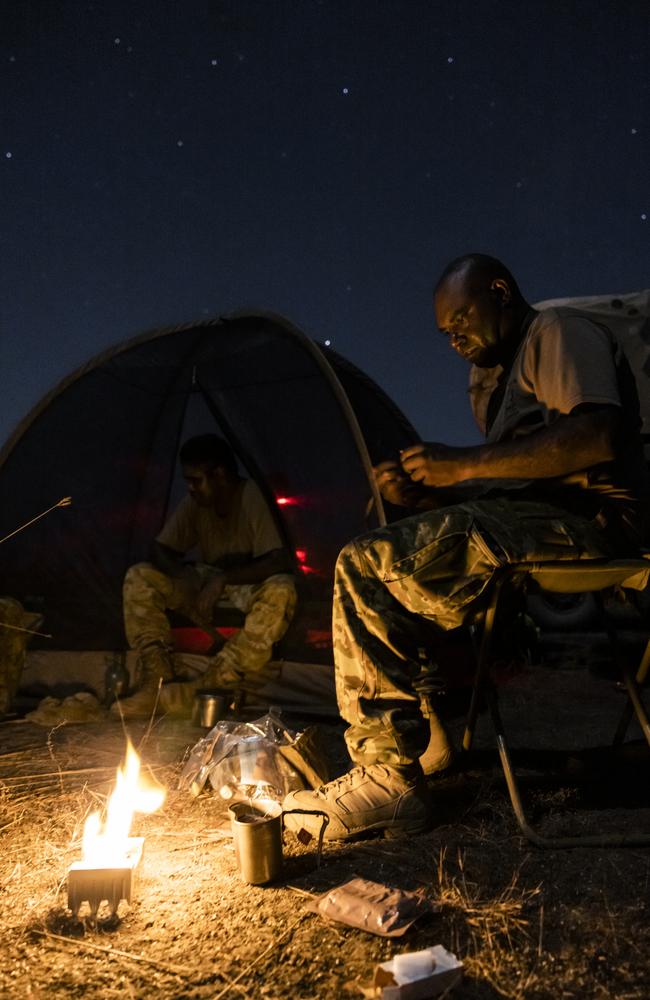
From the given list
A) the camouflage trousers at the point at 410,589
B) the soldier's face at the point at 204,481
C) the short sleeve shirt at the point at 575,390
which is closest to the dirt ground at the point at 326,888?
the camouflage trousers at the point at 410,589

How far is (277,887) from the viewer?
1.54 m

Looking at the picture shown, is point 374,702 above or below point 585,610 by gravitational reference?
above

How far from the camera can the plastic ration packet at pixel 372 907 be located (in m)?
1.28

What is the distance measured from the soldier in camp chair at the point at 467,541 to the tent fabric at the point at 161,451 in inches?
72.9

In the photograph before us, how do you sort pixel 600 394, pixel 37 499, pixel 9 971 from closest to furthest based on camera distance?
1. pixel 9 971
2. pixel 600 394
3. pixel 37 499

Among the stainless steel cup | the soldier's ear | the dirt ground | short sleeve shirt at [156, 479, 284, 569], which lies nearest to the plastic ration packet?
the dirt ground

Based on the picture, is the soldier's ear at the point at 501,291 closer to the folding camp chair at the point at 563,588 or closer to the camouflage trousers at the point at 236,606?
the folding camp chair at the point at 563,588

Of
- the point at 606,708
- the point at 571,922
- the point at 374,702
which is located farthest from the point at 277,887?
the point at 606,708

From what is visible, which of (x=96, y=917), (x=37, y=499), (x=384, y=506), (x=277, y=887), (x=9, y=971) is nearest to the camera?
(x=9, y=971)

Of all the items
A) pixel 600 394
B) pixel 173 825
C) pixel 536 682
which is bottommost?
pixel 536 682

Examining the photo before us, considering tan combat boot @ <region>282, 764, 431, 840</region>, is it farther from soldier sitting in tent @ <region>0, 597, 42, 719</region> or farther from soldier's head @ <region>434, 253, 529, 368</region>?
soldier sitting in tent @ <region>0, 597, 42, 719</region>

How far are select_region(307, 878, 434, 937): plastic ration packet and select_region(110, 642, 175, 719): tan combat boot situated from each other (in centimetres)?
233

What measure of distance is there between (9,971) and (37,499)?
136 inches

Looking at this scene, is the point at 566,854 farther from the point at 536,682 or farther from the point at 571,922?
the point at 536,682
